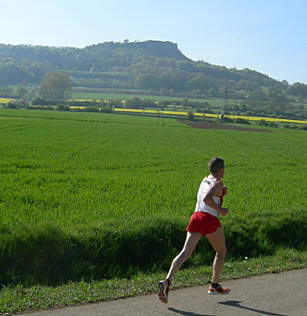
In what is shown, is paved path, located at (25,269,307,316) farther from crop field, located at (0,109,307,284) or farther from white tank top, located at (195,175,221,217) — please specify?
crop field, located at (0,109,307,284)

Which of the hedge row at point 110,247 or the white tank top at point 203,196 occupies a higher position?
the white tank top at point 203,196

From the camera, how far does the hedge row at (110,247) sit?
6.08m

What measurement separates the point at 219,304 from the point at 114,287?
146 centimetres

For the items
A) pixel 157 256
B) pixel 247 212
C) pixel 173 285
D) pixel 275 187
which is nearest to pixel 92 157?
pixel 275 187

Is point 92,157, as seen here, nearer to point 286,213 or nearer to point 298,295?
point 286,213

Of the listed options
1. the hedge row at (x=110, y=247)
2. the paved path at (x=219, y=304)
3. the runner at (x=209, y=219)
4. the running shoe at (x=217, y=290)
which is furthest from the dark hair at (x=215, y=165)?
the hedge row at (x=110, y=247)

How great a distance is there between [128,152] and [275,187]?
495 inches

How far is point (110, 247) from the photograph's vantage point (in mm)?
6875

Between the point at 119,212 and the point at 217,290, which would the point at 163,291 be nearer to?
the point at 217,290

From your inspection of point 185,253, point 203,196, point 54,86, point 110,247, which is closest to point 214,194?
point 203,196

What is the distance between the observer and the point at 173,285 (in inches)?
224

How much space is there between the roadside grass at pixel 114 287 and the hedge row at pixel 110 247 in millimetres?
360

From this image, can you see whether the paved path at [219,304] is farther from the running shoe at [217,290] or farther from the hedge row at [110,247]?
the hedge row at [110,247]

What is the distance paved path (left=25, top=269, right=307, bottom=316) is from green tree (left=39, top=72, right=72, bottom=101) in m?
128
